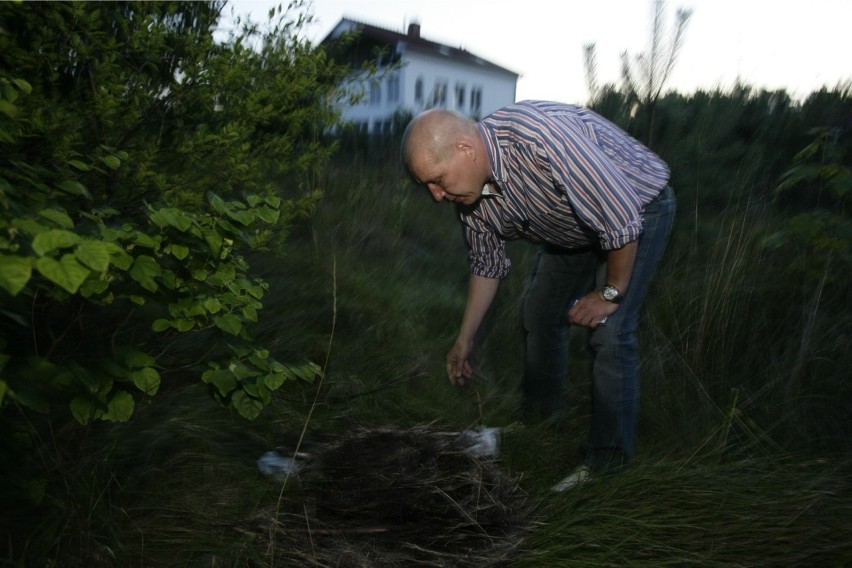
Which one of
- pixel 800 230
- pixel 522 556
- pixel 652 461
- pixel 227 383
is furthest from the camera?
pixel 800 230

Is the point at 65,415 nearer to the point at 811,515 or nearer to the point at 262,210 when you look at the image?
the point at 262,210

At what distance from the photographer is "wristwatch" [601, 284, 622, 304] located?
2.64 metres

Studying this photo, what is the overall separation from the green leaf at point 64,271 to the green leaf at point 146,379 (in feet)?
2.06

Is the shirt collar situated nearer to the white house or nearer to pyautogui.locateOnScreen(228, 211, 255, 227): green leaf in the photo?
pyautogui.locateOnScreen(228, 211, 255, 227): green leaf

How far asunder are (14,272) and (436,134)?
1500 millimetres

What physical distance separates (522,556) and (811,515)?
862 millimetres

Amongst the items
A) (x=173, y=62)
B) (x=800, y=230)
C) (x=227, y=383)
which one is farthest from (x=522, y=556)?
(x=173, y=62)

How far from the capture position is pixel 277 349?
136 inches

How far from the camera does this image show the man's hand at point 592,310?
2701 millimetres

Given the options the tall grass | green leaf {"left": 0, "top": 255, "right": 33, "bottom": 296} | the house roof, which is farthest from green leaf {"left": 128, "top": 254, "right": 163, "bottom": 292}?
the house roof

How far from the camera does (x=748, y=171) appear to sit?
4.55 m

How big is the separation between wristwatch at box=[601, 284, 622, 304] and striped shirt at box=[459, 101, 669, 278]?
20cm

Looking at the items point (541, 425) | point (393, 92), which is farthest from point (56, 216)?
point (393, 92)

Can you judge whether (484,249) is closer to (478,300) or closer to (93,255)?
(478,300)
